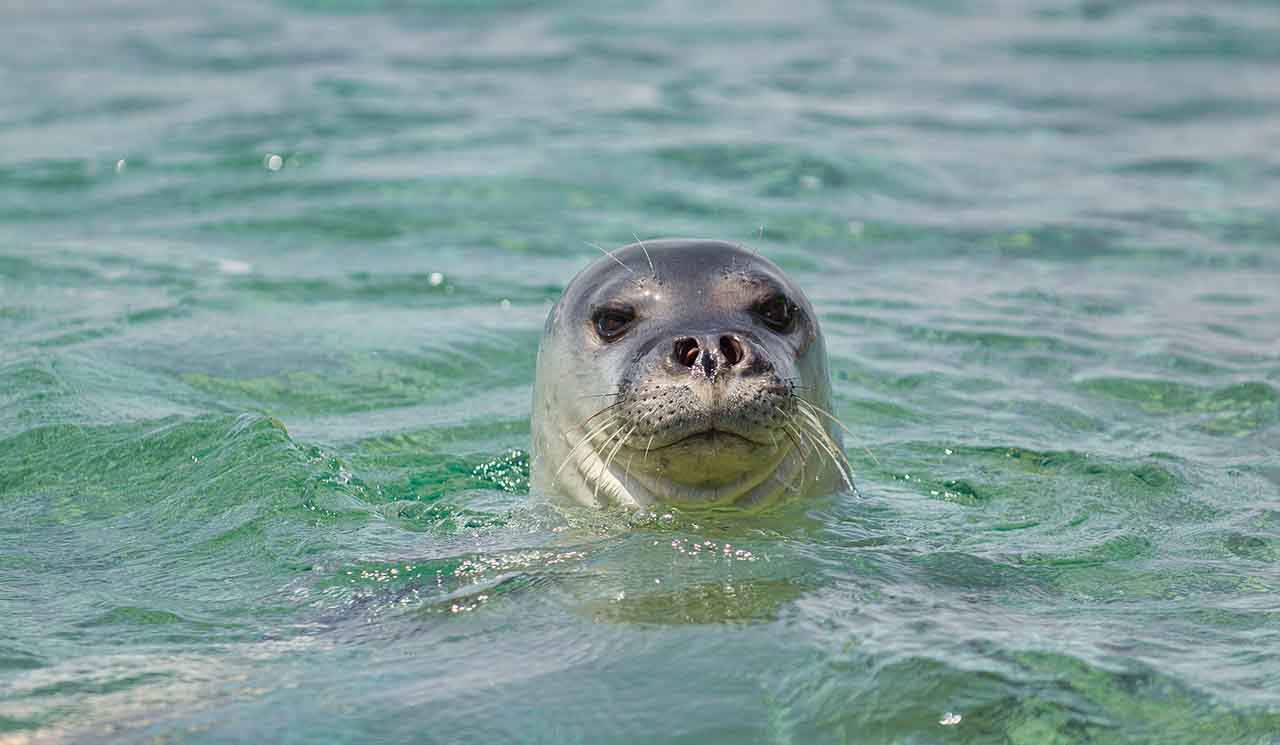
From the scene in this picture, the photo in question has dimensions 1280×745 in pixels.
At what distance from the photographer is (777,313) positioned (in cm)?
465

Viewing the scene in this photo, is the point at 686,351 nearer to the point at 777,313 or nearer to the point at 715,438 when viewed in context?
the point at 715,438

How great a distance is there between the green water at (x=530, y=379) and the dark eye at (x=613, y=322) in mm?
504

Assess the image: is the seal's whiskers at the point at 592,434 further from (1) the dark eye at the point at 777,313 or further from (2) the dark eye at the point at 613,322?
(1) the dark eye at the point at 777,313

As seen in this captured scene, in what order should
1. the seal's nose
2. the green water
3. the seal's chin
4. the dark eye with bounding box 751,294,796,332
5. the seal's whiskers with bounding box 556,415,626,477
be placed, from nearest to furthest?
the green water < the seal's nose < the seal's chin < the seal's whiskers with bounding box 556,415,626,477 < the dark eye with bounding box 751,294,796,332

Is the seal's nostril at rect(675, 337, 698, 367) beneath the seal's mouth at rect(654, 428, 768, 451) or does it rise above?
above

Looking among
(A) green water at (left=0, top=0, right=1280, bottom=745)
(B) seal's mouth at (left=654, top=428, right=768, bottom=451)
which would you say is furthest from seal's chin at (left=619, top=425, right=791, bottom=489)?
(A) green water at (left=0, top=0, right=1280, bottom=745)

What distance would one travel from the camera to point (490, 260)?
8.72m

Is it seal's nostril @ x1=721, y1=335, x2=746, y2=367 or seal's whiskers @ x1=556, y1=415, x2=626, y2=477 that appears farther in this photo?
seal's whiskers @ x1=556, y1=415, x2=626, y2=477

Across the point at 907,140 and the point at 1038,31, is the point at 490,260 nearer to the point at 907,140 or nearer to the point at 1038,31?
the point at 907,140

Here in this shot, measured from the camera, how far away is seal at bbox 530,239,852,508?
13.7 ft

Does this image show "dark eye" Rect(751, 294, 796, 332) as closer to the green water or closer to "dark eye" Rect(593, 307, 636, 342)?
"dark eye" Rect(593, 307, 636, 342)

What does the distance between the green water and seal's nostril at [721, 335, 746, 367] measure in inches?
17.5

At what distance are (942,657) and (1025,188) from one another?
24.7 ft

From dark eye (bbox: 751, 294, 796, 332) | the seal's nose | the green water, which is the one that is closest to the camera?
the green water
